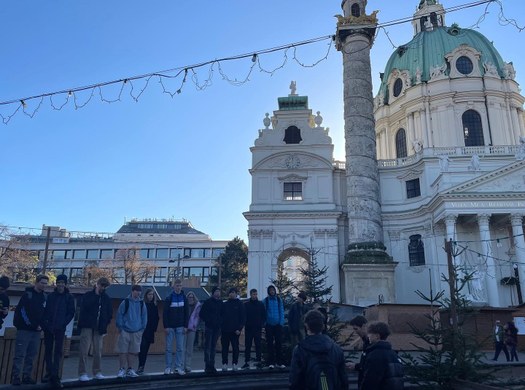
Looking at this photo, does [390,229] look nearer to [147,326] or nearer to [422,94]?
[422,94]

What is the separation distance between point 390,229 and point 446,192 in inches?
253

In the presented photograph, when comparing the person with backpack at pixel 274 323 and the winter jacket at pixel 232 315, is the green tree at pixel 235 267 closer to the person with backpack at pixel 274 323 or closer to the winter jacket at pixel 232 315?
the person with backpack at pixel 274 323

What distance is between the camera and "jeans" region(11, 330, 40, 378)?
7.96m

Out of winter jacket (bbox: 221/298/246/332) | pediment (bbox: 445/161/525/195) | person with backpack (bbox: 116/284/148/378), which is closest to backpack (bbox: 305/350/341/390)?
person with backpack (bbox: 116/284/148/378)

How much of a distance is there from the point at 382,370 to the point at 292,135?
33830 mm

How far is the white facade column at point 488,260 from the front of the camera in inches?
1189

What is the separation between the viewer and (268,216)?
117 ft

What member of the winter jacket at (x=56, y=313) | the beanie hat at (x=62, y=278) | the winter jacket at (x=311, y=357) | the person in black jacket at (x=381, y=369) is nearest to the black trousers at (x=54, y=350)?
the winter jacket at (x=56, y=313)

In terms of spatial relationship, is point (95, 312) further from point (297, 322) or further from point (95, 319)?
point (297, 322)

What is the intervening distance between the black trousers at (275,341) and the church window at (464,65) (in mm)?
Answer: 40671

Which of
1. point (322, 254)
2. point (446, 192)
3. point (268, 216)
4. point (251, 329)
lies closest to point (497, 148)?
point (446, 192)

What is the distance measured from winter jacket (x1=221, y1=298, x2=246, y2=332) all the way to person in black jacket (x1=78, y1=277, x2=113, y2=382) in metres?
2.54

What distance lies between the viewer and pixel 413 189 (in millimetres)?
37375

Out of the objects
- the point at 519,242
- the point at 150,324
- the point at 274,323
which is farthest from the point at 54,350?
the point at 519,242
